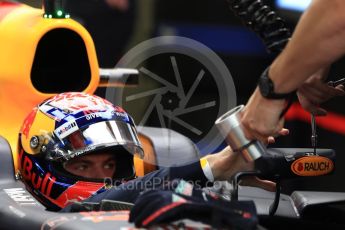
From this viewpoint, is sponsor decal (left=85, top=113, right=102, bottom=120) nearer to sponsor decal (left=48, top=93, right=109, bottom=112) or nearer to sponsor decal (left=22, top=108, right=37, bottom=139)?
sponsor decal (left=48, top=93, right=109, bottom=112)

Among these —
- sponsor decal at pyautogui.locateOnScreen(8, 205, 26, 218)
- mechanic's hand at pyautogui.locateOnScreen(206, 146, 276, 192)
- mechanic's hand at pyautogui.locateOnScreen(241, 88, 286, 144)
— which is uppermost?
mechanic's hand at pyautogui.locateOnScreen(241, 88, 286, 144)

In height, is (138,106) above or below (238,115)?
below

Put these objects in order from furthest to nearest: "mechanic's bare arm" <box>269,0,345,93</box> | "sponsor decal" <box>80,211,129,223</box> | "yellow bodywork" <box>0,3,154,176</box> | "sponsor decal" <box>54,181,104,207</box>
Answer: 1. "yellow bodywork" <box>0,3,154,176</box>
2. "sponsor decal" <box>54,181,104,207</box>
3. "sponsor decal" <box>80,211,129,223</box>
4. "mechanic's bare arm" <box>269,0,345,93</box>

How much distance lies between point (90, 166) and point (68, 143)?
0.14 metres

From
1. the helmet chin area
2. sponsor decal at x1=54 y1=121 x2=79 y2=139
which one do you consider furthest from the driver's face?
sponsor decal at x1=54 y1=121 x2=79 y2=139

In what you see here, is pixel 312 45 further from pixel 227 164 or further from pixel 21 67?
pixel 21 67

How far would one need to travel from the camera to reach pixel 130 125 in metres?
3.14

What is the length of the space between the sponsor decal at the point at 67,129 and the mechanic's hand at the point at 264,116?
3.26 ft

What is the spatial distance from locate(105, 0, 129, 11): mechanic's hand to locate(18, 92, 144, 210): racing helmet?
2.48m

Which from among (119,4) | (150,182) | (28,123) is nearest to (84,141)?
(28,123)

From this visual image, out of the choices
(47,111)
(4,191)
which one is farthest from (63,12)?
(4,191)

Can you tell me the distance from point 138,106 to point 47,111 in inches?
79.9

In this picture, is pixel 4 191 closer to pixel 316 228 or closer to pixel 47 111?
pixel 47 111

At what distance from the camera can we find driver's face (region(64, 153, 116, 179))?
10.1ft
